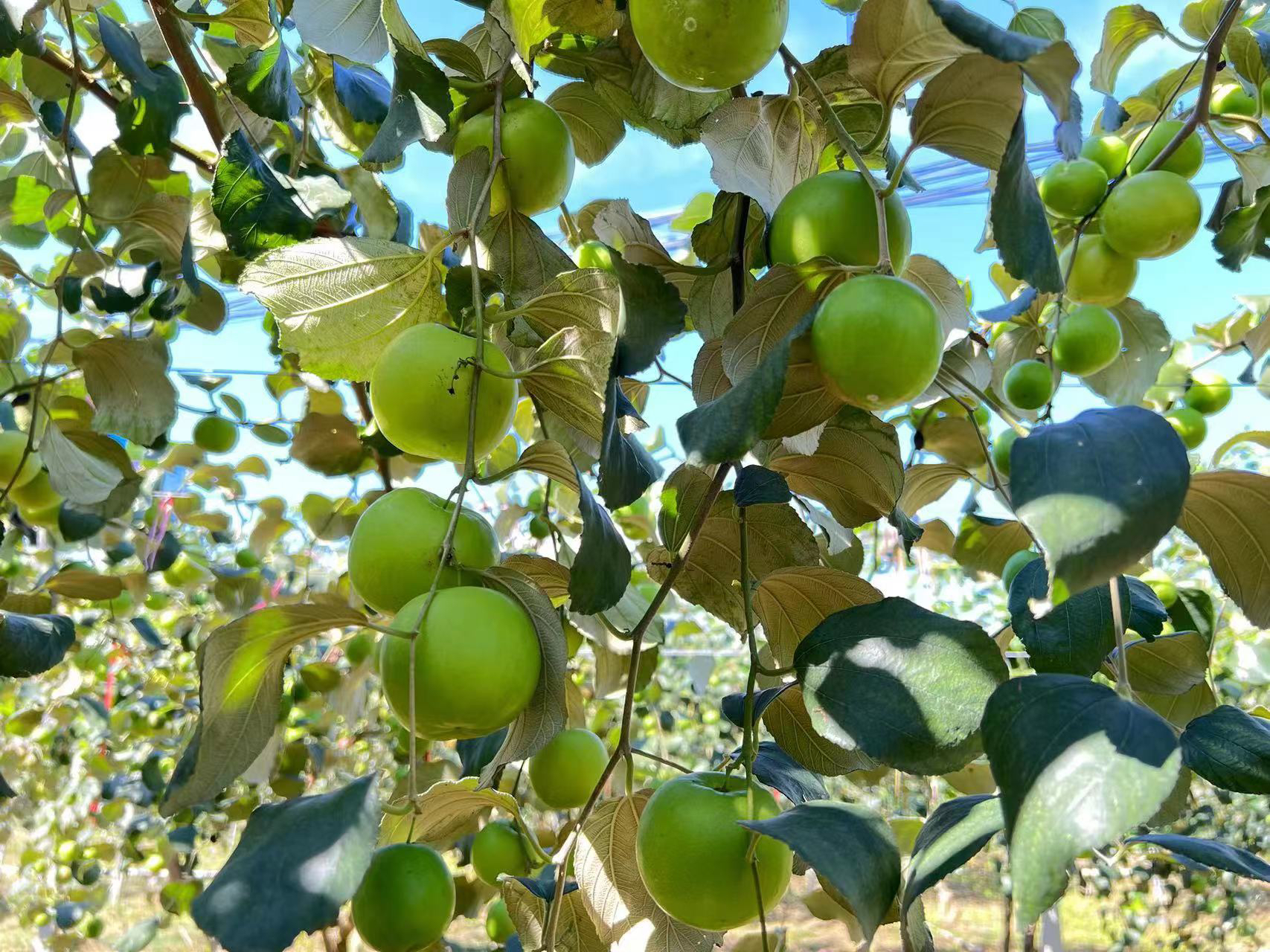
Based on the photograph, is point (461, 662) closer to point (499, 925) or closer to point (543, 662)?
point (543, 662)

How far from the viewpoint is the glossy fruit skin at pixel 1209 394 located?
160 cm

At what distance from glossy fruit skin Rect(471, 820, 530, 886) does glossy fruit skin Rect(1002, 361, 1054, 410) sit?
80 centimetres

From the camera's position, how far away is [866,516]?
0.70 m

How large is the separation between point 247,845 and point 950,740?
0.35 metres

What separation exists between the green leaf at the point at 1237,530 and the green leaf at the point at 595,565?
1.20 ft

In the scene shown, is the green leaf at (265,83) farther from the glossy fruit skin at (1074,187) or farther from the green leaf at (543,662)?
the glossy fruit skin at (1074,187)

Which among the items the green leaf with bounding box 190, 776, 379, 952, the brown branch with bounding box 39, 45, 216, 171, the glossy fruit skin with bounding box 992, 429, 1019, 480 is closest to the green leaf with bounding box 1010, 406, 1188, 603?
the green leaf with bounding box 190, 776, 379, 952

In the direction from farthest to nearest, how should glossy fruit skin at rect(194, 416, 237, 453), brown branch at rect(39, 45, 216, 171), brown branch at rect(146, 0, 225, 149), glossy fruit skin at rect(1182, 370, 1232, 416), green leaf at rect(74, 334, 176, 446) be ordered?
glossy fruit skin at rect(194, 416, 237, 453) < glossy fruit skin at rect(1182, 370, 1232, 416) < green leaf at rect(74, 334, 176, 446) < brown branch at rect(39, 45, 216, 171) < brown branch at rect(146, 0, 225, 149)

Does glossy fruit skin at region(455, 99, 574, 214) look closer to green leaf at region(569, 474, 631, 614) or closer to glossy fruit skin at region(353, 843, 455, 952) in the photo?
green leaf at region(569, 474, 631, 614)

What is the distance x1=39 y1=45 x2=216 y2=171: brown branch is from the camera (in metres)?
1.17

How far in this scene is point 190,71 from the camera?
3.82 feet

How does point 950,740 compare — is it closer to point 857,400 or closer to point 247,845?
point 857,400

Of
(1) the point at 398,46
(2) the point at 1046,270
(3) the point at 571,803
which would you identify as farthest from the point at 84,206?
(2) the point at 1046,270

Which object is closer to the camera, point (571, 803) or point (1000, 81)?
point (1000, 81)
